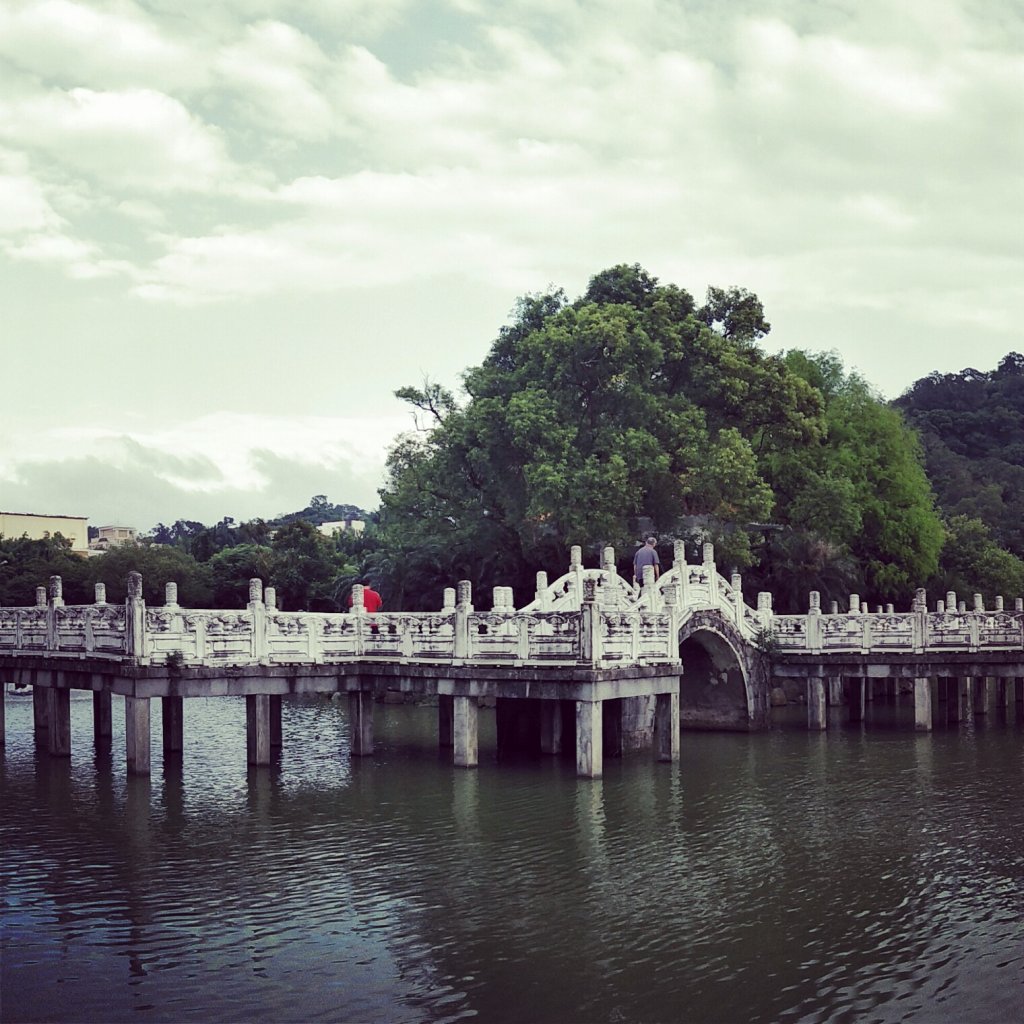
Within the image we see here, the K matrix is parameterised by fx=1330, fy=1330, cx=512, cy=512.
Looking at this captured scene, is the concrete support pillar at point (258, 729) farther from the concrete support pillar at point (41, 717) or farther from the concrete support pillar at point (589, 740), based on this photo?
the concrete support pillar at point (589, 740)

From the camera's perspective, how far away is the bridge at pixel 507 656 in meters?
24.4

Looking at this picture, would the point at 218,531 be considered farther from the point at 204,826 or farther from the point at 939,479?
the point at 204,826

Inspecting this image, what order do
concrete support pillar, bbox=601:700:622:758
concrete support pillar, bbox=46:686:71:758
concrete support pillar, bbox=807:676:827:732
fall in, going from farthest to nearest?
concrete support pillar, bbox=807:676:827:732 < concrete support pillar, bbox=46:686:71:758 < concrete support pillar, bbox=601:700:622:758

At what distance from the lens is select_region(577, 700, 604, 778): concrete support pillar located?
79.5ft

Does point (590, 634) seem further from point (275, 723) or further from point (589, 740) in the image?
point (275, 723)

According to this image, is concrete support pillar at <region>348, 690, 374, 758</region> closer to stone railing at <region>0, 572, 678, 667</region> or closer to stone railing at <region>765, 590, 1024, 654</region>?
stone railing at <region>0, 572, 678, 667</region>

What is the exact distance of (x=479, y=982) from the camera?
41.6 feet

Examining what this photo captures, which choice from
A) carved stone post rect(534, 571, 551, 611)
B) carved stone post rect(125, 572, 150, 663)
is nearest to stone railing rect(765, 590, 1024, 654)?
carved stone post rect(534, 571, 551, 611)

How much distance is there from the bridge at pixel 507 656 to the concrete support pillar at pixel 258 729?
29 mm

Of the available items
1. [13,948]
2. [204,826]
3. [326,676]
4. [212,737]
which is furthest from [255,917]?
[212,737]

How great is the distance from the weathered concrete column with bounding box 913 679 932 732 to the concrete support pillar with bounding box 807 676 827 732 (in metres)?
2.35

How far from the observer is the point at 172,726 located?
28.0 metres

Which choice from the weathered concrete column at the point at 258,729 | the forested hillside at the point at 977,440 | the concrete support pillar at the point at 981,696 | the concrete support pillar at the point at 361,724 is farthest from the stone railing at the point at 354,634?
the forested hillside at the point at 977,440

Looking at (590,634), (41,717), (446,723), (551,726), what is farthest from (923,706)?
(41,717)
